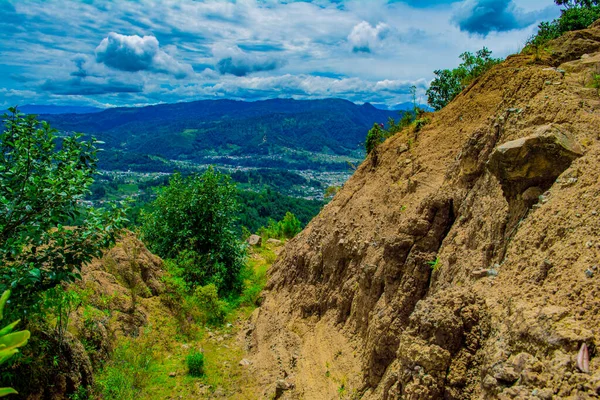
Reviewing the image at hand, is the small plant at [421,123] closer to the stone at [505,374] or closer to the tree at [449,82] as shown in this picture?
the tree at [449,82]

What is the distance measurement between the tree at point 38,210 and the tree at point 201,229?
12839 mm

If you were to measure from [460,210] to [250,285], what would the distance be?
14.3 metres

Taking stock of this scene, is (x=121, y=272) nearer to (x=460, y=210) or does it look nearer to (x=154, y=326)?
(x=154, y=326)

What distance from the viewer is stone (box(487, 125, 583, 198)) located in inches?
230

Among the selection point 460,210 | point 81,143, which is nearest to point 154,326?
point 81,143

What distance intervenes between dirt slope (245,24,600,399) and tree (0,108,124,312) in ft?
18.5

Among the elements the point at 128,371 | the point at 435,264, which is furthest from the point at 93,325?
the point at 435,264

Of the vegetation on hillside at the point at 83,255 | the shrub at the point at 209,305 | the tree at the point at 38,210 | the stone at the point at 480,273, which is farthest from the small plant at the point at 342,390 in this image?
the shrub at the point at 209,305

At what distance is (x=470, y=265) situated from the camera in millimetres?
6555

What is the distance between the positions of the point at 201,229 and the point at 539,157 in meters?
17.3

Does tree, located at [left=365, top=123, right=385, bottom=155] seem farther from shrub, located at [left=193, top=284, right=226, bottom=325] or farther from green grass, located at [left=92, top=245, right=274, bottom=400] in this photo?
green grass, located at [left=92, top=245, right=274, bottom=400]

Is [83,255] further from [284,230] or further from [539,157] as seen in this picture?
[284,230]

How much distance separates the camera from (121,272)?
1518 cm

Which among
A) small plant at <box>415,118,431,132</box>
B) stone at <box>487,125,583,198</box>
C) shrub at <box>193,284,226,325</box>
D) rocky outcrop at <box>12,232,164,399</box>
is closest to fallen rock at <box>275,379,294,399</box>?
rocky outcrop at <box>12,232,164,399</box>
